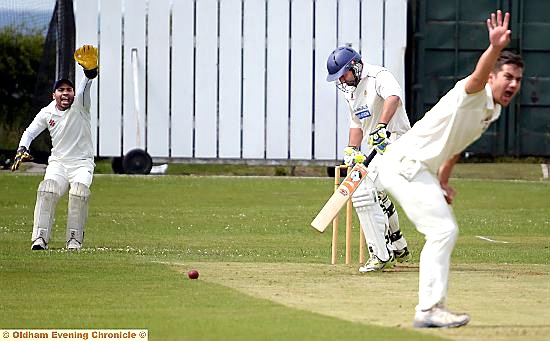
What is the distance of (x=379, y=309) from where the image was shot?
896 centimetres

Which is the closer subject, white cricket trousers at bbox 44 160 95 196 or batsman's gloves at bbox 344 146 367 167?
batsman's gloves at bbox 344 146 367 167

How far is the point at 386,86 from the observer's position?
11.7 meters

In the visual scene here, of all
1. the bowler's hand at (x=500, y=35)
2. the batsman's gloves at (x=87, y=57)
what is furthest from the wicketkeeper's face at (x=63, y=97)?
the bowler's hand at (x=500, y=35)

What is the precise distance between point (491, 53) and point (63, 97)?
750 cm

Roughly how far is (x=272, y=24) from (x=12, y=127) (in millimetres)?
5679

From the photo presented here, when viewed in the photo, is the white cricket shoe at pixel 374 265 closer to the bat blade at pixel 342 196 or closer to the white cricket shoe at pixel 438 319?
the bat blade at pixel 342 196

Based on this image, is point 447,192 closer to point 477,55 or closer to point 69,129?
point 69,129

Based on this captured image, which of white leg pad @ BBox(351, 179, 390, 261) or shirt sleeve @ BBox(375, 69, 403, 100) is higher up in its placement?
shirt sleeve @ BBox(375, 69, 403, 100)

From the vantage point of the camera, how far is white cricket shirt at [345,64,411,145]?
38.4ft

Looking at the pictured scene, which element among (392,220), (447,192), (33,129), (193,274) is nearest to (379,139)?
(392,220)

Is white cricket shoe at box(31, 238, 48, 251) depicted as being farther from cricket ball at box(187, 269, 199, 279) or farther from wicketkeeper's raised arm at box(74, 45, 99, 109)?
cricket ball at box(187, 269, 199, 279)

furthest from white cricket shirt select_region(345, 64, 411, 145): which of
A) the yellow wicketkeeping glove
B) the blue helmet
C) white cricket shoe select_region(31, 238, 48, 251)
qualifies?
white cricket shoe select_region(31, 238, 48, 251)

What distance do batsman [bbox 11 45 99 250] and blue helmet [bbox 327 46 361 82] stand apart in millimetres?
3187

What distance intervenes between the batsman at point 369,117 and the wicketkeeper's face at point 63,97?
11.8ft
